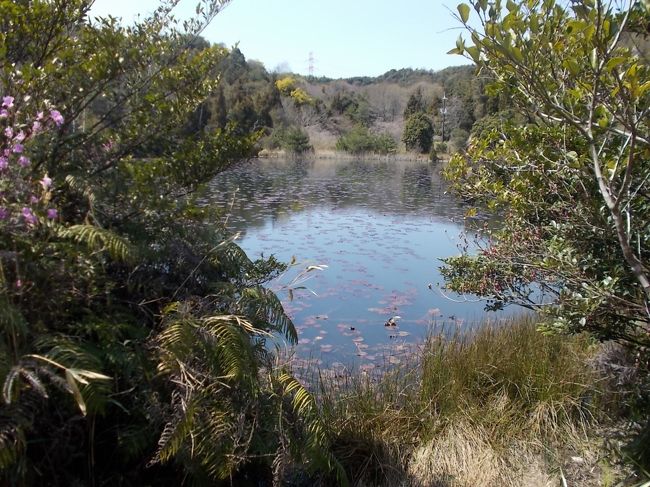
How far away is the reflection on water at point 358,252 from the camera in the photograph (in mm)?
6504

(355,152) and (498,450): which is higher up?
(498,450)

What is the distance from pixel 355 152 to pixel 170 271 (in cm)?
4139

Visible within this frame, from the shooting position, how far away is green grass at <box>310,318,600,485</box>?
10.9ft

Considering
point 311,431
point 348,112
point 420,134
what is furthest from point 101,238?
point 348,112

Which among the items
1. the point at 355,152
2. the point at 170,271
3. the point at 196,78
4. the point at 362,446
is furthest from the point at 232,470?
the point at 355,152

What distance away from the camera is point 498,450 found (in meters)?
3.42

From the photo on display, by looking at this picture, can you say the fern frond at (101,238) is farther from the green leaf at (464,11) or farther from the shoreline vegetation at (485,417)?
the shoreline vegetation at (485,417)

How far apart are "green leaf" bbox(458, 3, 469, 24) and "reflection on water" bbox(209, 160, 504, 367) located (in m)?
1.90

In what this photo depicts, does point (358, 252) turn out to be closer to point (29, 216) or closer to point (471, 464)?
point (471, 464)

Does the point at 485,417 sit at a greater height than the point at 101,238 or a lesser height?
lesser

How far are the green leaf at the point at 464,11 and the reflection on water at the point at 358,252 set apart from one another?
6.23 feet

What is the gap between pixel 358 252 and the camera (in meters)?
10.6

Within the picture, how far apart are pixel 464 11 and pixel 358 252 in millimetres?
8739

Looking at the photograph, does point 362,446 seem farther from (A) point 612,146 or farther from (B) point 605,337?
(A) point 612,146
